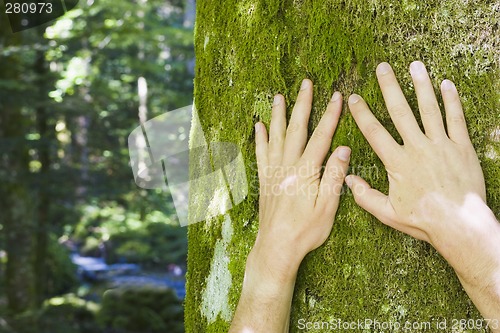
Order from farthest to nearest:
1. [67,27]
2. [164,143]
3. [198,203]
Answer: [67,27], [164,143], [198,203]

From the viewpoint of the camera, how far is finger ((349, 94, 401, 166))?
1.45 m

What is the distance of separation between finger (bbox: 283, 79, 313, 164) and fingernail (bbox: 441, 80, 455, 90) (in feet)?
1.27

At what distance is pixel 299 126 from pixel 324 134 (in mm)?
92

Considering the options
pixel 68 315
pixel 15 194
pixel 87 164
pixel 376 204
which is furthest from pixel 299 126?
pixel 87 164

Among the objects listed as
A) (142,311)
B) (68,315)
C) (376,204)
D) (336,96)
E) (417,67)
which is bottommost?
(142,311)

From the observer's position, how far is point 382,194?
57.9 inches

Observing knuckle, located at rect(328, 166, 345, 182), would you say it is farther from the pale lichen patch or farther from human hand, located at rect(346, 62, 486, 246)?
the pale lichen patch

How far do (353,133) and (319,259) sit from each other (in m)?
0.41

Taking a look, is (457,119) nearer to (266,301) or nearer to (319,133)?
(319,133)

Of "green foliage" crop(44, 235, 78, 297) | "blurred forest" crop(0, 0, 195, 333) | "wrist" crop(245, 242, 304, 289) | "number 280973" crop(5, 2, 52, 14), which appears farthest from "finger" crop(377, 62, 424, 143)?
"green foliage" crop(44, 235, 78, 297)

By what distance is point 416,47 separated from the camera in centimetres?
146

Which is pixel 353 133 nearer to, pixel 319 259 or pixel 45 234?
pixel 319 259

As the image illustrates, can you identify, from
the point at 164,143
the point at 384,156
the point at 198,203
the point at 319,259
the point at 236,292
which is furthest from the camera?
the point at 164,143

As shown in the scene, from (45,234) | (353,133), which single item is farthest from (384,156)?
(45,234)
